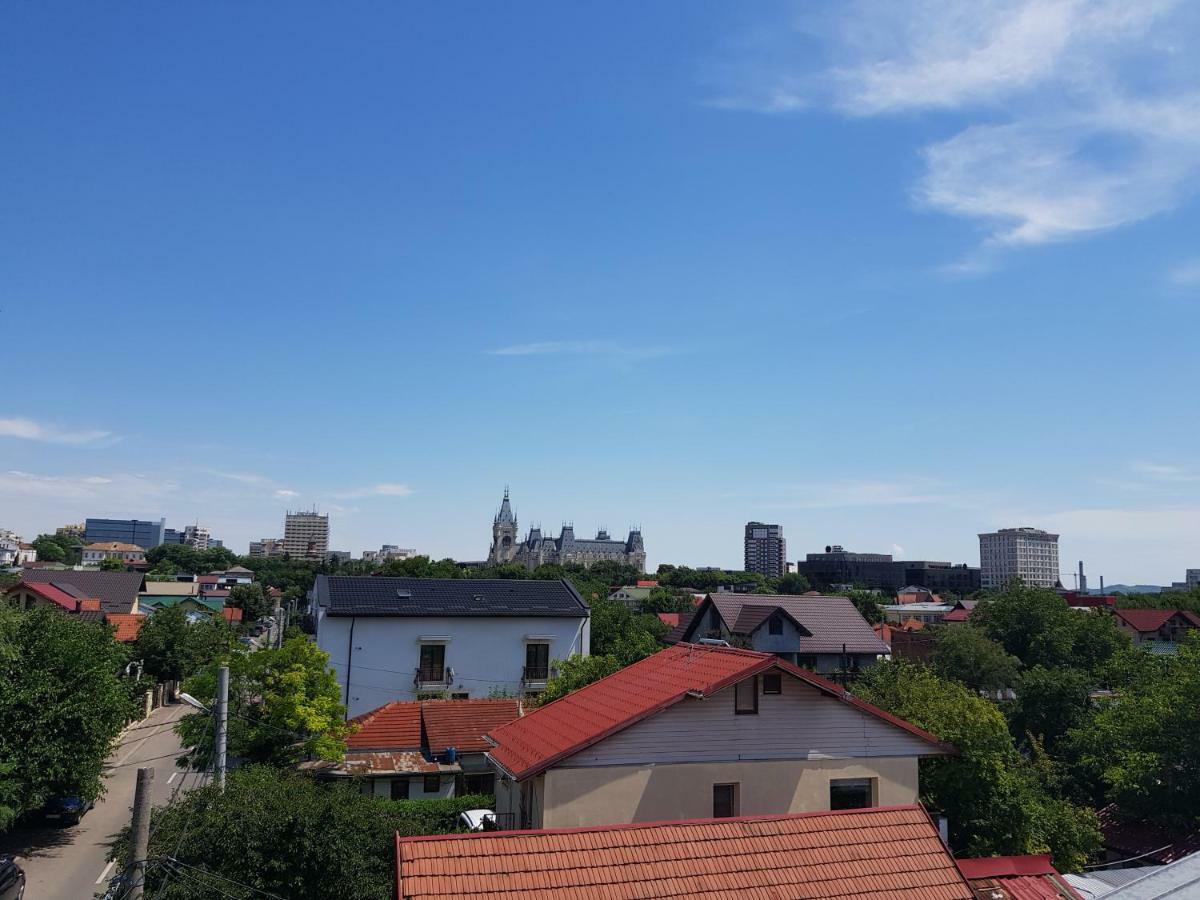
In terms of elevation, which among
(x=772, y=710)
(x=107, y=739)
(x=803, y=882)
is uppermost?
(x=772, y=710)

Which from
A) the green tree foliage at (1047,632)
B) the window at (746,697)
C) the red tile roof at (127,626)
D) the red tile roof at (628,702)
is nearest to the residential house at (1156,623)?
the green tree foliage at (1047,632)

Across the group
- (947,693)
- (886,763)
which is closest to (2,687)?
(886,763)

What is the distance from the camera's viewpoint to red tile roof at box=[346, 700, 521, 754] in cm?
2773

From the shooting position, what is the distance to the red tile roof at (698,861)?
31.5ft

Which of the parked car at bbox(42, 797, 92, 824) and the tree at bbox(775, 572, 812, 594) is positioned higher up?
the tree at bbox(775, 572, 812, 594)

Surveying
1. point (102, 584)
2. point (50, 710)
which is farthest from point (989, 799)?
point (102, 584)

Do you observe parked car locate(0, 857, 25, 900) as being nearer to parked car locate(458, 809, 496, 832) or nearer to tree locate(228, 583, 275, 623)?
parked car locate(458, 809, 496, 832)

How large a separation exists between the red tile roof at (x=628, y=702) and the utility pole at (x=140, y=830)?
6.53 meters

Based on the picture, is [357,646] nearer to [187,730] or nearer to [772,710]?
[187,730]

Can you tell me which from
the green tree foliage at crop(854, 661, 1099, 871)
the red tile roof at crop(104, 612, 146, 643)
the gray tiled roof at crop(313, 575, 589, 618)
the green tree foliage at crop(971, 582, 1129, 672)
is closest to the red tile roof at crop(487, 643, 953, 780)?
the green tree foliage at crop(854, 661, 1099, 871)

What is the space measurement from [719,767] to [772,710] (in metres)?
1.54

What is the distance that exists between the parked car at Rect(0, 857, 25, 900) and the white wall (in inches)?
648

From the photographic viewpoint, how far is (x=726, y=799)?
1617cm

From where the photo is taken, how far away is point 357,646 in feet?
126
